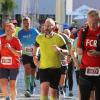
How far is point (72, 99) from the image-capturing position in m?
12.8

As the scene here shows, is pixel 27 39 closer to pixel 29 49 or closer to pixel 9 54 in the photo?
pixel 29 49

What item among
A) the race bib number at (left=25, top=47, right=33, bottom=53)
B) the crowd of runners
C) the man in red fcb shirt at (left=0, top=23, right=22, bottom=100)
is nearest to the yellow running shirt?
the crowd of runners

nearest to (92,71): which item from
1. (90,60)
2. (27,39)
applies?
(90,60)

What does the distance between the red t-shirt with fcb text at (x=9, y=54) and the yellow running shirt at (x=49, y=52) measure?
114 centimetres

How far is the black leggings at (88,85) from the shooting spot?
7684 mm

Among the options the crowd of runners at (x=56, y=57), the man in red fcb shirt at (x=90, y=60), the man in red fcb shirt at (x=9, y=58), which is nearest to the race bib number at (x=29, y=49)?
the crowd of runners at (x=56, y=57)

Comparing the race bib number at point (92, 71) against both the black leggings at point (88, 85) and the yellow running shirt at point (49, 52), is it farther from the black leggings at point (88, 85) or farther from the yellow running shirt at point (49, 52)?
the yellow running shirt at point (49, 52)

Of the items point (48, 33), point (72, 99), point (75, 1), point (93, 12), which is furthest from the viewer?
point (75, 1)

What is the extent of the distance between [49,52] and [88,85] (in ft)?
5.80

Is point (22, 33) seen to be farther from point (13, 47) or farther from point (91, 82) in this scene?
point (91, 82)

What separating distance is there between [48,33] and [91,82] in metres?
1.84

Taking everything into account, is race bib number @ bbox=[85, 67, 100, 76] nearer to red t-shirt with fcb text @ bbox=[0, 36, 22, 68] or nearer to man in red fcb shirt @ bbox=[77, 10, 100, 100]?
man in red fcb shirt @ bbox=[77, 10, 100, 100]

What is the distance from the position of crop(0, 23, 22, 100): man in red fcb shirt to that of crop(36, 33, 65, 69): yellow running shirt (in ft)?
3.62

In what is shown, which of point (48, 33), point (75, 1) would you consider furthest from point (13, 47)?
point (75, 1)
